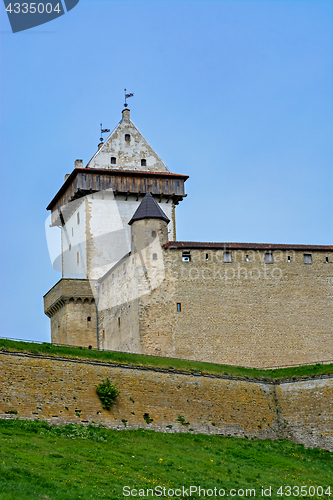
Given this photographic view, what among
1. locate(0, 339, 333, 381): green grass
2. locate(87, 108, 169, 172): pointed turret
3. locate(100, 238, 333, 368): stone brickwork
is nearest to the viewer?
locate(0, 339, 333, 381): green grass

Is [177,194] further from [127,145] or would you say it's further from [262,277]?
[262,277]

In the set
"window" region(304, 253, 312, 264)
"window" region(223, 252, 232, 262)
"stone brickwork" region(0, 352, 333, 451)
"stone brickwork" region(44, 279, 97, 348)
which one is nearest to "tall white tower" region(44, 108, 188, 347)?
"stone brickwork" region(44, 279, 97, 348)

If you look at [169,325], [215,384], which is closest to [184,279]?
[169,325]

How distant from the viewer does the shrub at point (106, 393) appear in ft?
112

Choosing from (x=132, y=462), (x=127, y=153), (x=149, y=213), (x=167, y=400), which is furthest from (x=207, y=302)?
(x=132, y=462)

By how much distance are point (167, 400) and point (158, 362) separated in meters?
2.28

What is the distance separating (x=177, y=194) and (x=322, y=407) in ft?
86.5

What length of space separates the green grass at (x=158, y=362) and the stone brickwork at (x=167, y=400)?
35 cm

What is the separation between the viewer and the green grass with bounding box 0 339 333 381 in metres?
33.8

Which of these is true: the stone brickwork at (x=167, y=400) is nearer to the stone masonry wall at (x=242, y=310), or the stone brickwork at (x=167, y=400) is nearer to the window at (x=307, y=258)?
the stone masonry wall at (x=242, y=310)

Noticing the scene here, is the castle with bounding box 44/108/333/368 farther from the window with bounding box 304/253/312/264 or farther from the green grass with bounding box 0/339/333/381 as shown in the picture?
the green grass with bounding box 0/339/333/381

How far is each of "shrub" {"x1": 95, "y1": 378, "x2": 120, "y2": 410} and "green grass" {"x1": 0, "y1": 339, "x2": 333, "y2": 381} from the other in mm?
1581

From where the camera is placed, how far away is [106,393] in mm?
34281

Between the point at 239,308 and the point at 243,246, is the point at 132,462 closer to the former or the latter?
the point at 239,308
